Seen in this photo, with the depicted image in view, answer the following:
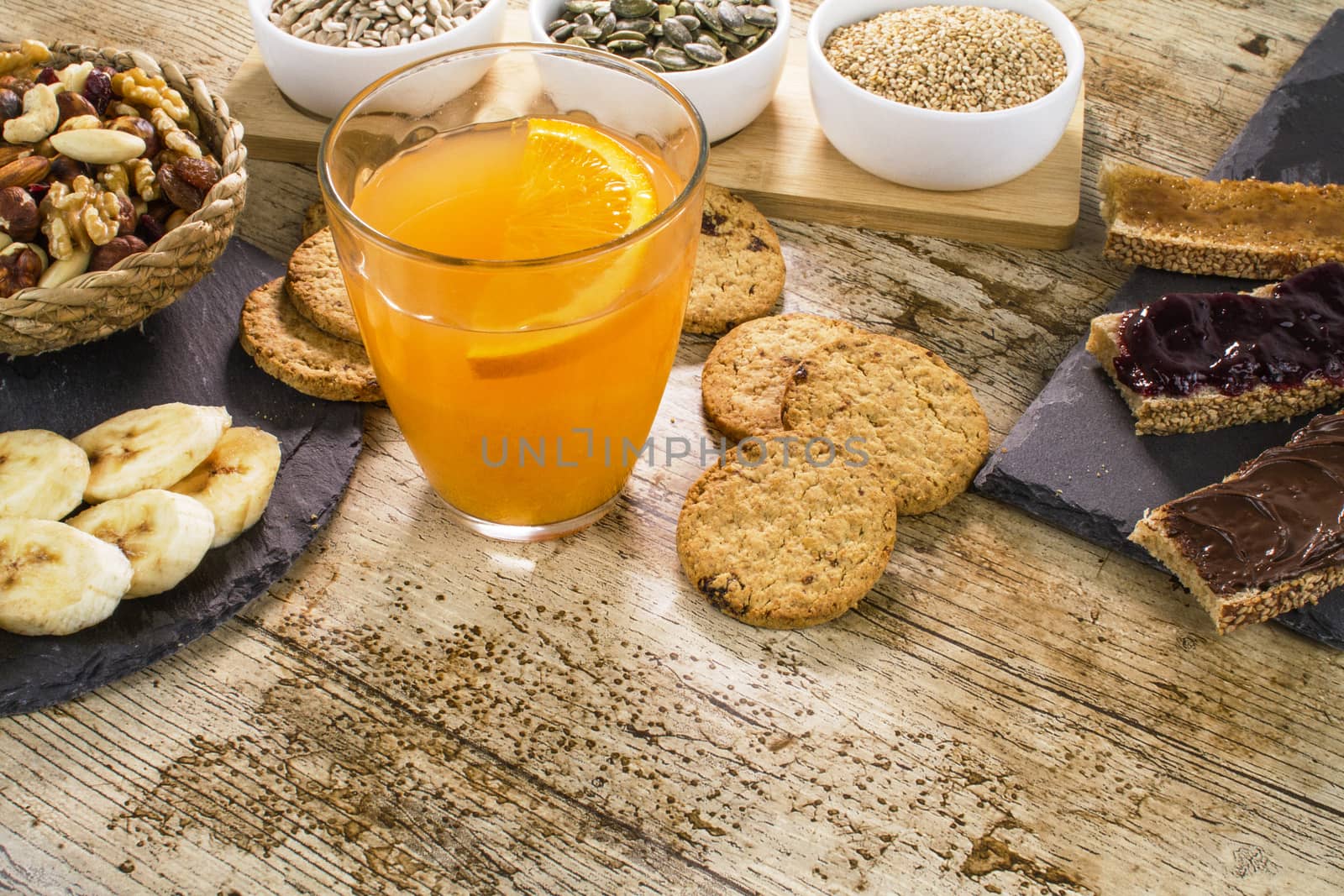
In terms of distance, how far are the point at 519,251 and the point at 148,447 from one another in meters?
0.63

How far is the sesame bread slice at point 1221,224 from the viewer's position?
199 centimetres

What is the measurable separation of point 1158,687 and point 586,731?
2.51ft

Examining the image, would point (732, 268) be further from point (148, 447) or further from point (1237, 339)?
point (148, 447)

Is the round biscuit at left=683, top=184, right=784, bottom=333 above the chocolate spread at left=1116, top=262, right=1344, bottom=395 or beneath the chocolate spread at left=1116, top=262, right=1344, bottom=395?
beneath

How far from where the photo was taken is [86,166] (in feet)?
5.90

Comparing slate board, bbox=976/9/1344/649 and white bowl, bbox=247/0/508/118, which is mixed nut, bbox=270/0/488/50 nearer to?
white bowl, bbox=247/0/508/118

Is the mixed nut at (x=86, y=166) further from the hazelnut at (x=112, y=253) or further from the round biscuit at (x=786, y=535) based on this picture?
the round biscuit at (x=786, y=535)

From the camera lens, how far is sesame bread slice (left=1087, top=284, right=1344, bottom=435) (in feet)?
5.74

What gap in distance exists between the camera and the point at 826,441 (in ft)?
5.57

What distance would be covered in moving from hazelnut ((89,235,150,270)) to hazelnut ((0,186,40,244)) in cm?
9

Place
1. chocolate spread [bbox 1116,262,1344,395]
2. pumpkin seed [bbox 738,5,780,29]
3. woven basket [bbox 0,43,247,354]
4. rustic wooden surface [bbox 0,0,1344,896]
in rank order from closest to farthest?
rustic wooden surface [bbox 0,0,1344,896], woven basket [bbox 0,43,247,354], chocolate spread [bbox 1116,262,1344,395], pumpkin seed [bbox 738,5,780,29]

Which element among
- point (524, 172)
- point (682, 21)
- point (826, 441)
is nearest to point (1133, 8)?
point (682, 21)

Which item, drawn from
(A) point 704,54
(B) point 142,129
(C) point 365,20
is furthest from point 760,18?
(B) point 142,129

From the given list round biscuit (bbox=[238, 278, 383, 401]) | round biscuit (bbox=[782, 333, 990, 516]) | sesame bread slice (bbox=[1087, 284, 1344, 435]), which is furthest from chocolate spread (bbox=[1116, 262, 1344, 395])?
round biscuit (bbox=[238, 278, 383, 401])
